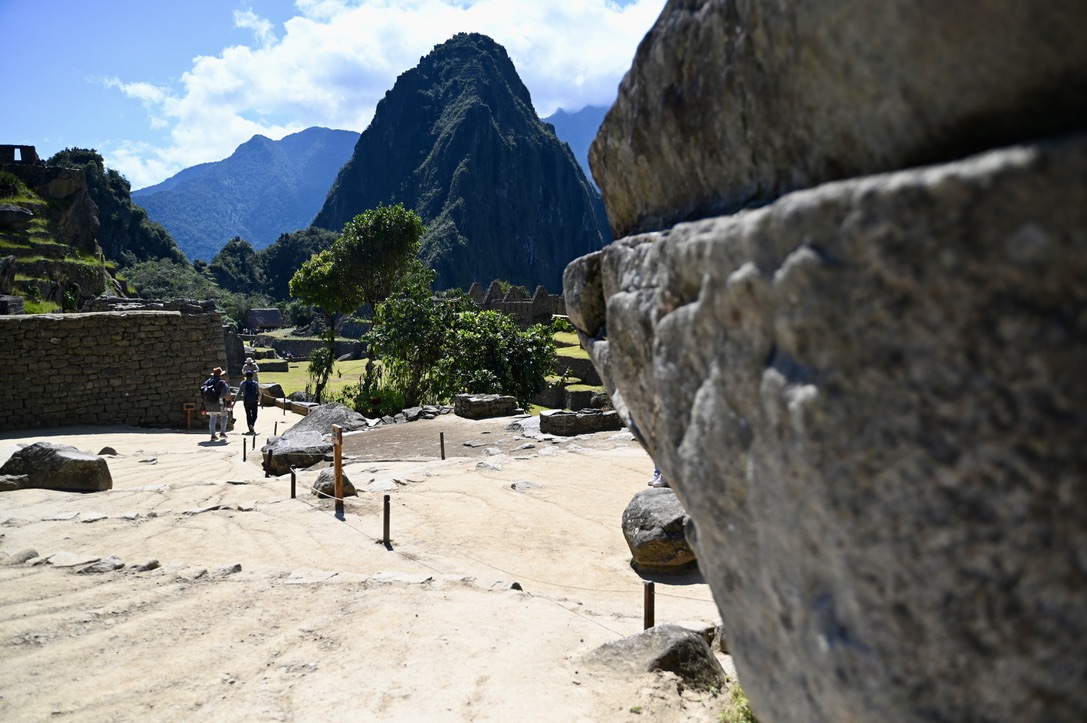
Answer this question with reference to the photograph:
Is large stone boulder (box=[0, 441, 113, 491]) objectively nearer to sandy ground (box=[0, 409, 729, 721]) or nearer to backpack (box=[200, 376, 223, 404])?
sandy ground (box=[0, 409, 729, 721])

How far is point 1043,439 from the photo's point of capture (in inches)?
39.9

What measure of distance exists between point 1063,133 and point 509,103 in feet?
508

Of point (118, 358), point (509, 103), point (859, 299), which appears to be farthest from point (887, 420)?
point (509, 103)

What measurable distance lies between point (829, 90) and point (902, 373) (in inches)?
24.9

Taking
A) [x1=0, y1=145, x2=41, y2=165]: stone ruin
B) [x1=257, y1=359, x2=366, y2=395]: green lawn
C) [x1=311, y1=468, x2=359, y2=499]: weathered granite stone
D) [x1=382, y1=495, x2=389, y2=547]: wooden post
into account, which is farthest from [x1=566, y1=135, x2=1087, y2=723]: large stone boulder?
[x1=0, y1=145, x2=41, y2=165]: stone ruin

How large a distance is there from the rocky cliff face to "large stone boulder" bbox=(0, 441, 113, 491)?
8321mm

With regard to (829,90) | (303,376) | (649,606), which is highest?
(829,90)

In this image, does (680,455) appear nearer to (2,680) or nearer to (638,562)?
(2,680)

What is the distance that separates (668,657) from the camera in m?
3.93

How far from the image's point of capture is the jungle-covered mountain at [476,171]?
127625mm

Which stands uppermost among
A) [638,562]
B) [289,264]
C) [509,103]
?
[509,103]

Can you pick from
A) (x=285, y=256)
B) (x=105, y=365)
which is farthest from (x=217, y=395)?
(x=285, y=256)

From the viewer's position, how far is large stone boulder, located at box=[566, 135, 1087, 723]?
1007 mm

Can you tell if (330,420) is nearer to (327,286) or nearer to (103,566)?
(103,566)
